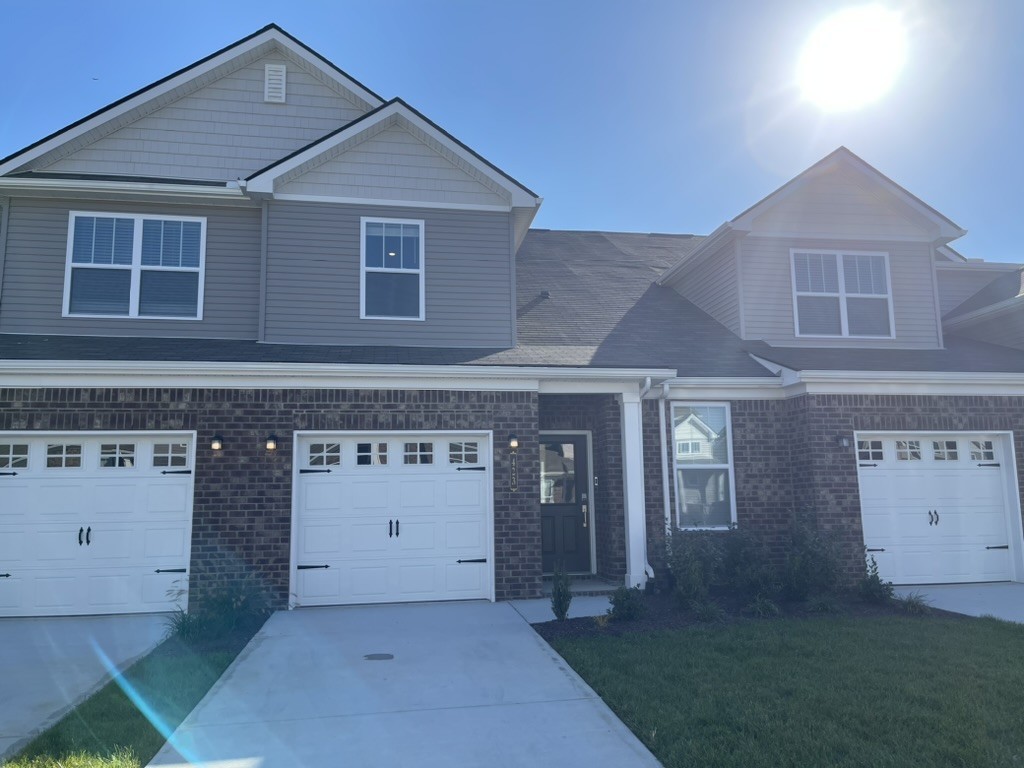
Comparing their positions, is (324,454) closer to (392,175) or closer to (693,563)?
(392,175)

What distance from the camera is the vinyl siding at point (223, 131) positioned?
→ 37.4ft

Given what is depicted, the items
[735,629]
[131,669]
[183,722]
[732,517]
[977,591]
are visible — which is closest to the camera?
[183,722]

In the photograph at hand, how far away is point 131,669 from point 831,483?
28.5 ft

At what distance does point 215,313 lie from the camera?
35.2 ft

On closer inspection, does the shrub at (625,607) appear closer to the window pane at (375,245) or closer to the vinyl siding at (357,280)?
the vinyl siding at (357,280)

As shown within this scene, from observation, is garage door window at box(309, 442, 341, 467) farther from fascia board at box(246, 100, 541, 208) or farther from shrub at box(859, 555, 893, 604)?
shrub at box(859, 555, 893, 604)

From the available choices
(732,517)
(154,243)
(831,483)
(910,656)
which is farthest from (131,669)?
(831,483)

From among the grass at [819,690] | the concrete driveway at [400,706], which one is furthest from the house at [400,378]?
the grass at [819,690]

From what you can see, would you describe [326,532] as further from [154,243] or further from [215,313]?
[154,243]

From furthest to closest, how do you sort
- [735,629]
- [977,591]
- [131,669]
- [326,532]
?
[977,591]
[326,532]
[735,629]
[131,669]

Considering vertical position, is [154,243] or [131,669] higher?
[154,243]

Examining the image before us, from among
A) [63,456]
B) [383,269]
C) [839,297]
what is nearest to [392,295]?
[383,269]

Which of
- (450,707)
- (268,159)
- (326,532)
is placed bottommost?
(450,707)

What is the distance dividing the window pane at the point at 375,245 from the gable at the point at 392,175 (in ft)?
1.37
